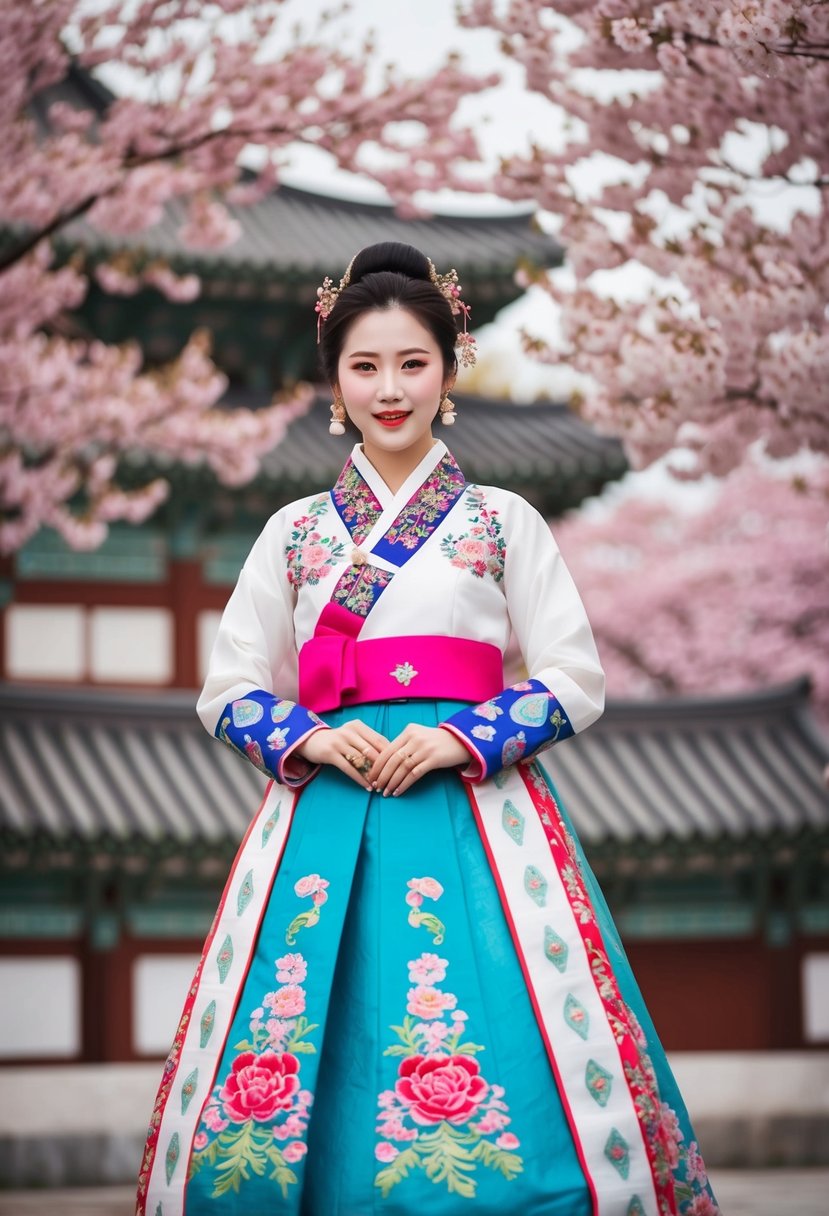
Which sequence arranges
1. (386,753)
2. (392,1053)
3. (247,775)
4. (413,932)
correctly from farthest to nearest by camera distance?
(247,775) < (386,753) < (413,932) < (392,1053)

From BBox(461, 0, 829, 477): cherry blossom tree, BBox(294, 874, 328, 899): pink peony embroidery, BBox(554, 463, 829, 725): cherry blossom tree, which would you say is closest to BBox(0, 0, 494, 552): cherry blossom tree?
BBox(461, 0, 829, 477): cherry blossom tree

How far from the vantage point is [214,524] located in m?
15.7

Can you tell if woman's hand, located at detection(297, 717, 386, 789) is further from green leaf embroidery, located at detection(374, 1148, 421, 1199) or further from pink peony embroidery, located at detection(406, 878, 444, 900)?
green leaf embroidery, located at detection(374, 1148, 421, 1199)

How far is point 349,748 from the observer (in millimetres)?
3617

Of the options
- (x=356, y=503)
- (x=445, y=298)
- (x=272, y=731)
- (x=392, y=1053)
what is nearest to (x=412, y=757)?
(x=272, y=731)

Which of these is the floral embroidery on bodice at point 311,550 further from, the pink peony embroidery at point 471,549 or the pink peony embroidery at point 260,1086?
the pink peony embroidery at point 260,1086

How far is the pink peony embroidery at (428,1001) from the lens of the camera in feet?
11.2

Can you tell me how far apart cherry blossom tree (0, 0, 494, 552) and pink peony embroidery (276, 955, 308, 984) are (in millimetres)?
4693

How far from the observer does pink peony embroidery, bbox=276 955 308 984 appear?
3.48m

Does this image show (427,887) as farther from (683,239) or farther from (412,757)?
(683,239)

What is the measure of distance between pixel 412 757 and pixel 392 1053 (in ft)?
1.95

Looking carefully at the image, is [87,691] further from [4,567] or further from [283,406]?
[283,406]

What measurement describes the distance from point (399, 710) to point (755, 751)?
12055 mm

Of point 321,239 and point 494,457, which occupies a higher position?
point 321,239
